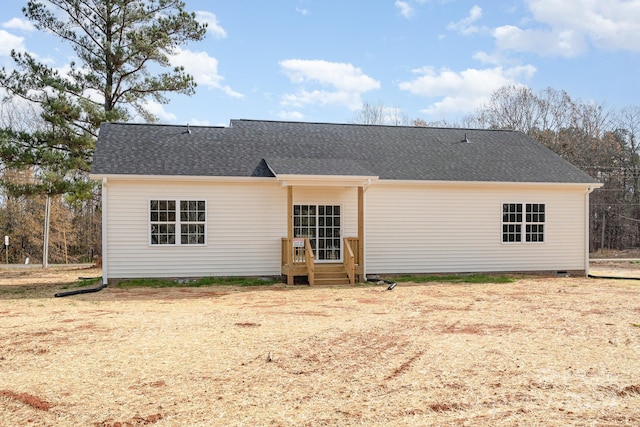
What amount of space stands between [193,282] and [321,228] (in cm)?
386

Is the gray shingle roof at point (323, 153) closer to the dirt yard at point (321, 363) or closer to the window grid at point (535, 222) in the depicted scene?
the window grid at point (535, 222)

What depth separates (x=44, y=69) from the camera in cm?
2053

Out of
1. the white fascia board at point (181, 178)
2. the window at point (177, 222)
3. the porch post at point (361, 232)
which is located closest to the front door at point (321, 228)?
the porch post at point (361, 232)

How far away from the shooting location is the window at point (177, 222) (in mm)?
14875

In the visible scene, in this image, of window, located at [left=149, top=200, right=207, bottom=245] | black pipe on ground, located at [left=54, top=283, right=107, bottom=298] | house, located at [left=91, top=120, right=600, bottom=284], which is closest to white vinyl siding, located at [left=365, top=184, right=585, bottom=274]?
house, located at [left=91, top=120, right=600, bottom=284]

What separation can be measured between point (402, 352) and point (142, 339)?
142 inches

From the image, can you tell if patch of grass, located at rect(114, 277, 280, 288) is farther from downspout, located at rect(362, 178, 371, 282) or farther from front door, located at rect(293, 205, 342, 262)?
downspout, located at rect(362, 178, 371, 282)

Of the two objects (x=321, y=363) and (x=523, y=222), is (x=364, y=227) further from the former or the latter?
(x=321, y=363)

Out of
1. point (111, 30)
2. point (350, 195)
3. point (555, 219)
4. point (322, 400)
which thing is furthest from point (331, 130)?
point (322, 400)

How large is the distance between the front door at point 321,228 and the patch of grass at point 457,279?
1873 millimetres

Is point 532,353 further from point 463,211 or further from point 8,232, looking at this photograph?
point 8,232

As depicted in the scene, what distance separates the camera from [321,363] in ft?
21.2

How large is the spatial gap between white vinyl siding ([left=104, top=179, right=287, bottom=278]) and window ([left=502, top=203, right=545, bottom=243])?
680cm

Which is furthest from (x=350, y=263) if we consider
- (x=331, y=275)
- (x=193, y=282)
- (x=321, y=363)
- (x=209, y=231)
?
(x=321, y=363)
